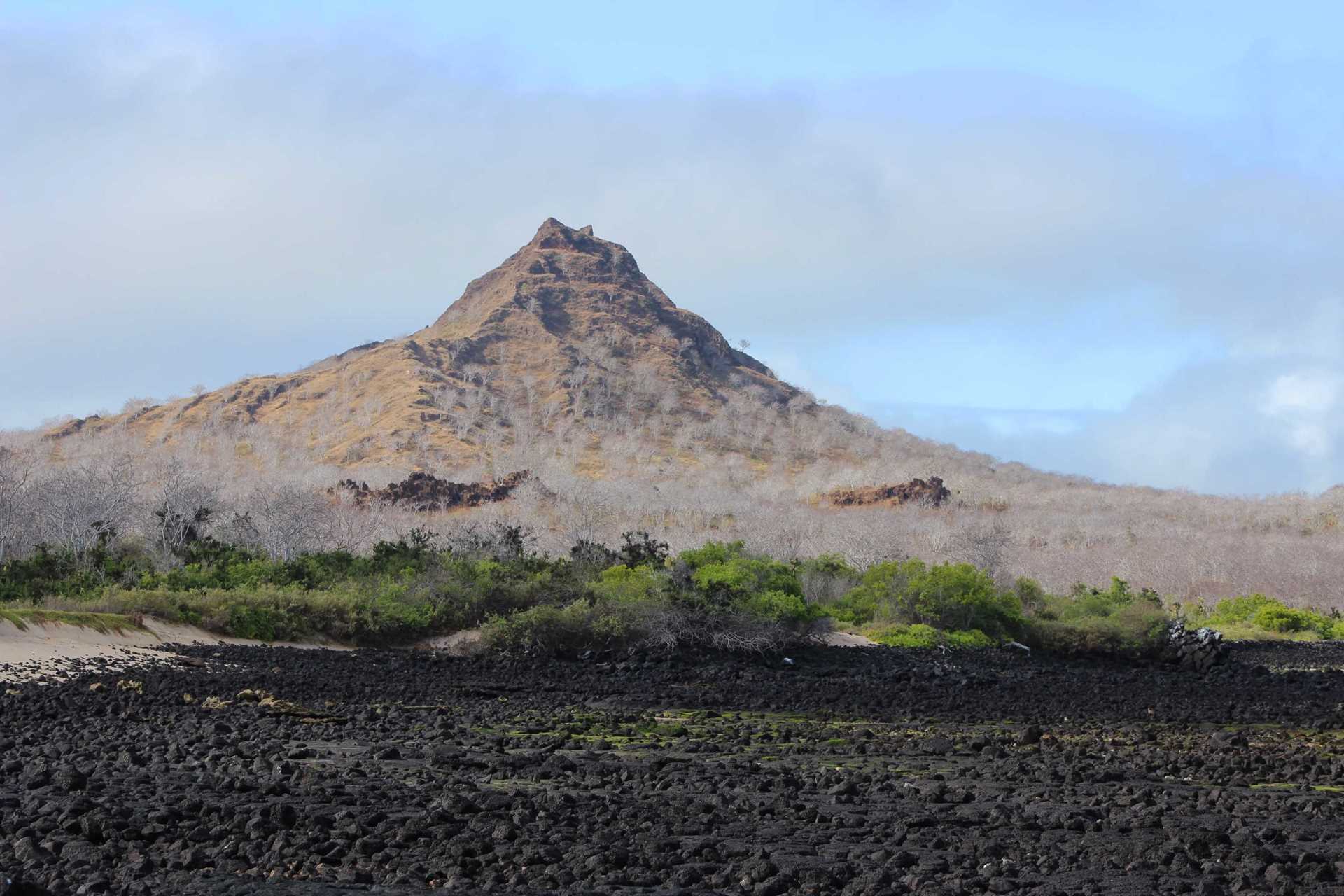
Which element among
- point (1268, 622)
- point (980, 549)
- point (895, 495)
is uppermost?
point (895, 495)

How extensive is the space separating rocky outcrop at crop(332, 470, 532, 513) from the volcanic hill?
70.1ft

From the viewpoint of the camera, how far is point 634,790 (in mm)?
11359

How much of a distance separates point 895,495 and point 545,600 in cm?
7527

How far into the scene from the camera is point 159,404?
143625mm

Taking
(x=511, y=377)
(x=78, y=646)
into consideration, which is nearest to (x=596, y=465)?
(x=511, y=377)

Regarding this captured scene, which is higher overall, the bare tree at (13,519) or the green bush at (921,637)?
the bare tree at (13,519)

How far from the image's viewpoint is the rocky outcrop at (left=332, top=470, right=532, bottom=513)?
8469 centimetres

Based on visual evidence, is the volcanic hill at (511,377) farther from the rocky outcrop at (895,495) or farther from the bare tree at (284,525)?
the bare tree at (284,525)

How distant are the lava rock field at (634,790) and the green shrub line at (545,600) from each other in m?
6.47

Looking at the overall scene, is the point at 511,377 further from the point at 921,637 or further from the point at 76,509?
the point at 921,637

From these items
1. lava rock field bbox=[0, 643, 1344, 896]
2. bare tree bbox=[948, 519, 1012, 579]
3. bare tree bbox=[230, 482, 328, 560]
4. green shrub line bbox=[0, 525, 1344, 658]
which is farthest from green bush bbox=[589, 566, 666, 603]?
bare tree bbox=[948, 519, 1012, 579]

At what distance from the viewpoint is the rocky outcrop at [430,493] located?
84.7 m

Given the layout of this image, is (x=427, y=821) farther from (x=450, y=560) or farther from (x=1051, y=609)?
(x=1051, y=609)

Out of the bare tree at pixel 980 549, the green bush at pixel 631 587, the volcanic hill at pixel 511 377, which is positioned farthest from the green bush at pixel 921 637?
the volcanic hill at pixel 511 377
